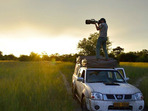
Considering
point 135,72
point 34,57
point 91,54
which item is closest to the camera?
point 135,72

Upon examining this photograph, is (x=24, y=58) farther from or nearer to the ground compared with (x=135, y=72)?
farther from the ground

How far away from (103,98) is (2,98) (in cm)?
334

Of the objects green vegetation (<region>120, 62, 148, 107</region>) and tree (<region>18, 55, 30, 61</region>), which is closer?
green vegetation (<region>120, 62, 148, 107</region>)

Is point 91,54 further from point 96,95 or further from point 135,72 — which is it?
point 96,95

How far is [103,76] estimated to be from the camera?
762 cm

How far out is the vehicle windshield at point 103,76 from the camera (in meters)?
7.29

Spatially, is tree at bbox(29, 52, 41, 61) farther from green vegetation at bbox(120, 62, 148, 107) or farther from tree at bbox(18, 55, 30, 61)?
green vegetation at bbox(120, 62, 148, 107)

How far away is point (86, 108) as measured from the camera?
633 cm

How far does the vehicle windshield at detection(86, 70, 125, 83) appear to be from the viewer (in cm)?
729

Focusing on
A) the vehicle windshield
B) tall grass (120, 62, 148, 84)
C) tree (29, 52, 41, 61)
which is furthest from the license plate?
tree (29, 52, 41, 61)

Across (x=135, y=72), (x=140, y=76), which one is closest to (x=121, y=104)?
(x=140, y=76)

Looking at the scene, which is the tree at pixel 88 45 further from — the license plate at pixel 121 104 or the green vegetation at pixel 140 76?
the license plate at pixel 121 104

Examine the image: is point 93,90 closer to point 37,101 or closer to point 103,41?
point 37,101

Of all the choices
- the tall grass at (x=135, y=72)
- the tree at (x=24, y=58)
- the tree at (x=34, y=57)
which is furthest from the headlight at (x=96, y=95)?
the tree at (x=34, y=57)
